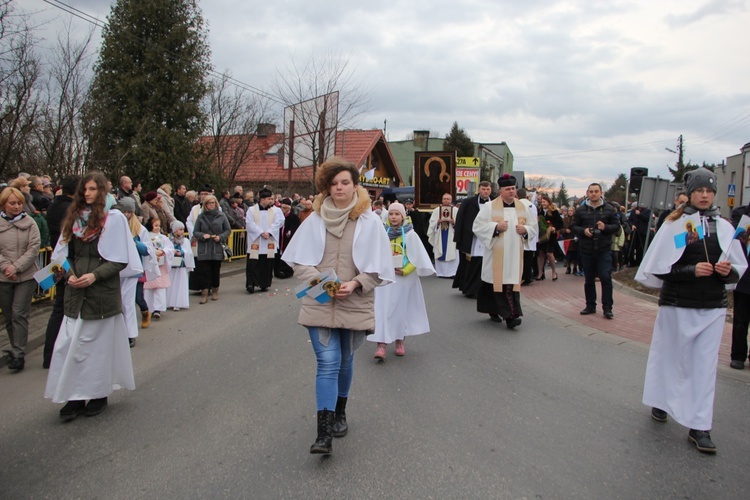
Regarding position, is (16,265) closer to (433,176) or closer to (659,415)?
(659,415)

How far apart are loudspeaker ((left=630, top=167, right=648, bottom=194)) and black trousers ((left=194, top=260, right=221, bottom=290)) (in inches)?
525

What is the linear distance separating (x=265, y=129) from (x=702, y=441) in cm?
2715

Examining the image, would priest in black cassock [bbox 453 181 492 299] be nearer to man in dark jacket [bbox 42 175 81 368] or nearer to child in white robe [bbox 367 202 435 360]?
child in white robe [bbox 367 202 435 360]

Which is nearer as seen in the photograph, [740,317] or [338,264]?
[338,264]

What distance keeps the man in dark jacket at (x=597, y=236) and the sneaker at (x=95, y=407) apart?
7164 millimetres

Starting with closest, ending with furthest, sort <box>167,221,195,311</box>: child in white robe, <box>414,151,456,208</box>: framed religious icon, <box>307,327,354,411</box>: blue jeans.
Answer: <box>307,327,354,411</box>: blue jeans < <box>167,221,195,311</box>: child in white robe < <box>414,151,456,208</box>: framed religious icon

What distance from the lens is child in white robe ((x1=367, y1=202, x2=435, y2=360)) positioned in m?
6.30

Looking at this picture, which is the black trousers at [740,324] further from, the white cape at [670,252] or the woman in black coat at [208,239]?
the woman in black coat at [208,239]

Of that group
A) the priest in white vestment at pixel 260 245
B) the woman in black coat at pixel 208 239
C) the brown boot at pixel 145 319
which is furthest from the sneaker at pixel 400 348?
the priest in white vestment at pixel 260 245

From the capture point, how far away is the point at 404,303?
257 inches

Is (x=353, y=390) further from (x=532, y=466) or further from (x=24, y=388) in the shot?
(x=24, y=388)

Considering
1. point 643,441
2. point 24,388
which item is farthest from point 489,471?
point 24,388

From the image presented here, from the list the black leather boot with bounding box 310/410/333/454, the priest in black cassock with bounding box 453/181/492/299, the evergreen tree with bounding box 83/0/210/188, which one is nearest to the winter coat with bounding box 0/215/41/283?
the black leather boot with bounding box 310/410/333/454

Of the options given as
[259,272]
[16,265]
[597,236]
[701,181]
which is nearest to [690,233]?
[701,181]
